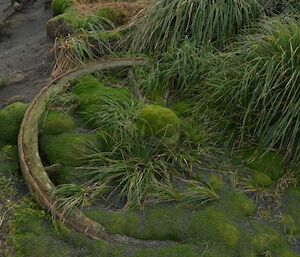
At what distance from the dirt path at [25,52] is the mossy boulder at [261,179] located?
2.12m

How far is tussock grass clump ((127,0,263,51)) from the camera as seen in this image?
4.62 m

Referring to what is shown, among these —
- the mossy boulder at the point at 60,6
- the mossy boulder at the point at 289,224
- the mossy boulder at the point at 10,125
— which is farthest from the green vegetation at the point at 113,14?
the mossy boulder at the point at 289,224

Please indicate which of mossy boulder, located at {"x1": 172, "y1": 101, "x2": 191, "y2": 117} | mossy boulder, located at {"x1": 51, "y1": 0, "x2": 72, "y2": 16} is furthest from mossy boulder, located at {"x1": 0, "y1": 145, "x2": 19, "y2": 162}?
mossy boulder, located at {"x1": 51, "y1": 0, "x2": 72, "y2": 16}

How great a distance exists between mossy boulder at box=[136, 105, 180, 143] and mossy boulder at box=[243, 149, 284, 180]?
A: 0.58 metres

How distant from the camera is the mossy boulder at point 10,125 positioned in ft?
12.9

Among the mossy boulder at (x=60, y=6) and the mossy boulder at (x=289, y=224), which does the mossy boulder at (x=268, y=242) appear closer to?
the mossy boulder at (x=289, y=224)

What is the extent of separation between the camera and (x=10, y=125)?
12.9 ft

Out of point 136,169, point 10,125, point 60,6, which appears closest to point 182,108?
point 136,169

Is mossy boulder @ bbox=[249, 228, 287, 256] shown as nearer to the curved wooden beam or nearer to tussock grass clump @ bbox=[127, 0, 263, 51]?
the curved wooden beam

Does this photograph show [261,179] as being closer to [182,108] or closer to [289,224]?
[289,224]

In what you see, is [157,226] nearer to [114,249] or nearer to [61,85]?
[114,249]

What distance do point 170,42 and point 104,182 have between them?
178 centimetres

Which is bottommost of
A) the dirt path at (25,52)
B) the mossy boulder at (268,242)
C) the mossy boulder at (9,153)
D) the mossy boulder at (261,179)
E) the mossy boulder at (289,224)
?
the mossy boulder at (289,224)

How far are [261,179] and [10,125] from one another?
199 centimetres
